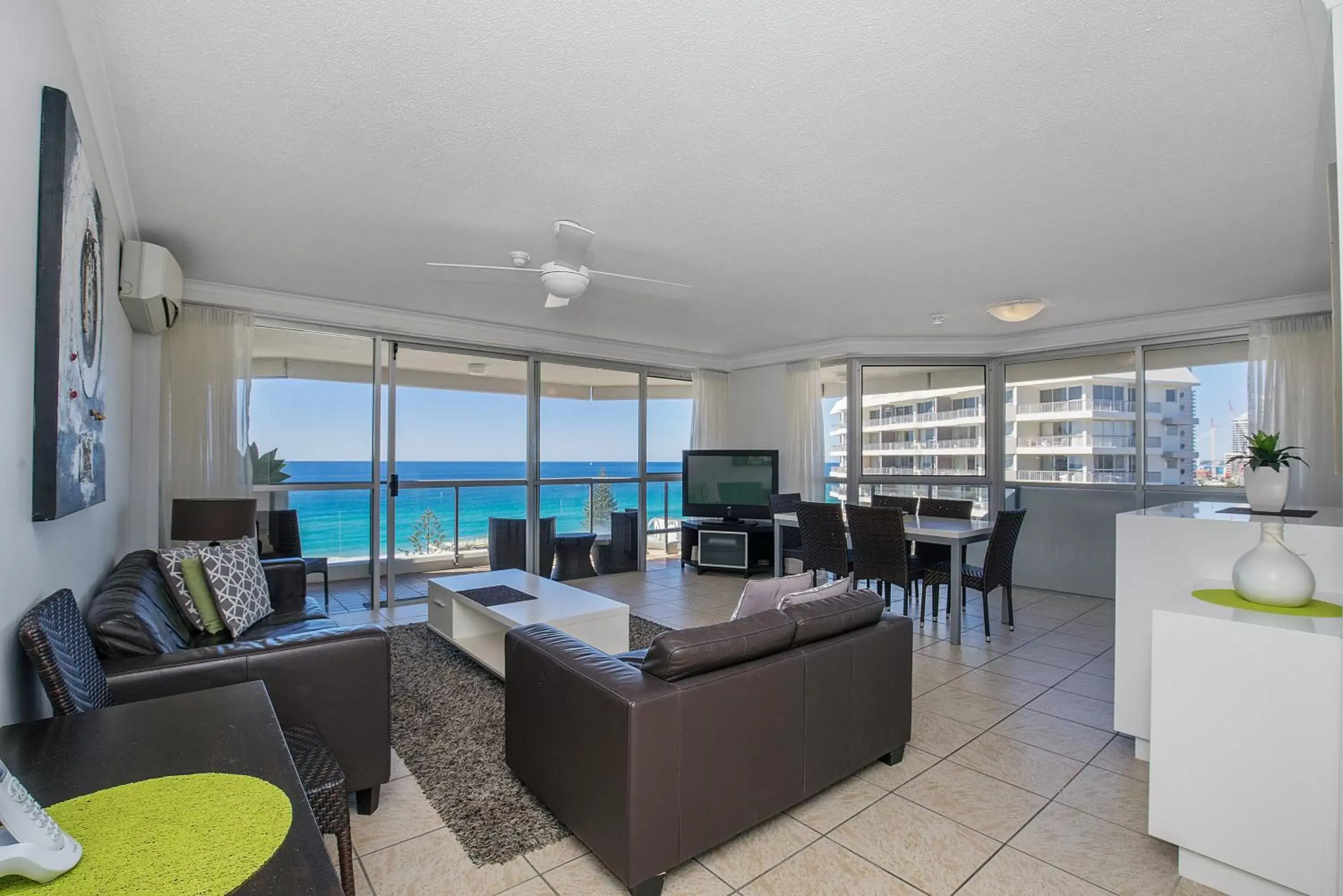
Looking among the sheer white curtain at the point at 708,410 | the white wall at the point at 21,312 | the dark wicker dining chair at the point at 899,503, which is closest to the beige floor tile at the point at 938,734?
the dark wicker dining chair at the point at 899,503

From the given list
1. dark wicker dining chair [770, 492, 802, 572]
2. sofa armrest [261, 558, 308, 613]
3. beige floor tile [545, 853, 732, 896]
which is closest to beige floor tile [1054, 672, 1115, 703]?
beige floor tile [545, 853, 732, 896]

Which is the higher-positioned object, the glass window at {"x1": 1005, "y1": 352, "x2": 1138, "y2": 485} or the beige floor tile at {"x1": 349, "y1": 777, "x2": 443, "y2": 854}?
the glass window at {"x1": 1005, "y1": 352, "x2": 1138, "y2": 485}

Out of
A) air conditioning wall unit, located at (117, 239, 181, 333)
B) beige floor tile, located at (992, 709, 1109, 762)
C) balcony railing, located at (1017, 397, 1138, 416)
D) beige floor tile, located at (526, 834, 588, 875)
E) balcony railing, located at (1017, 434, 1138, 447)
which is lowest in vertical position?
beige floor tile, located at (992, 709, 1109, 762)

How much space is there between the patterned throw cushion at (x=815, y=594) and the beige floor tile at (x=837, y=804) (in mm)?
631

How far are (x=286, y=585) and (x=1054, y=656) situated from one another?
4529 mm

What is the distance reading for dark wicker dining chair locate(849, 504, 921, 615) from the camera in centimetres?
419

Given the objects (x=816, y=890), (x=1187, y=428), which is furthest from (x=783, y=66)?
(x=1187, y=428)

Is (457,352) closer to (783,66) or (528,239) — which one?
(528,239)

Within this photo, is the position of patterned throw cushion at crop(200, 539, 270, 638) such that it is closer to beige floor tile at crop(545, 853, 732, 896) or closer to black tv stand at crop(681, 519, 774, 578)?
beige floor tile at crop(545, 853, 732, 896)

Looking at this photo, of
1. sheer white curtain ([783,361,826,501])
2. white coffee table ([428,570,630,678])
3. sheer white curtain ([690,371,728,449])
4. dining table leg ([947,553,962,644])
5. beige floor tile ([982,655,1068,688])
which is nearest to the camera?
white coffee table ([428,570,630,678])

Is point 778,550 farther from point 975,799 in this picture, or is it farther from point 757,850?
point 757,850

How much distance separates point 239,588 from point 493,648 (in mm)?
1291

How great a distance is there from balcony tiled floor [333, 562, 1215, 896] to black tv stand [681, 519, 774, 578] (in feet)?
10.7

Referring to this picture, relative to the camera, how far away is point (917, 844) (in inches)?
78.2
